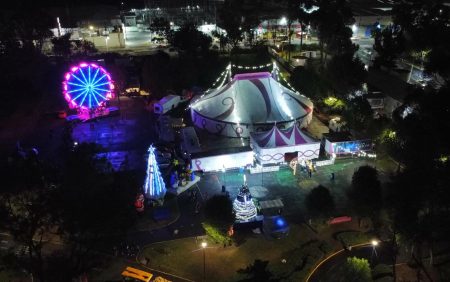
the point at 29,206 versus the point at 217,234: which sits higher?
the point at 29,206

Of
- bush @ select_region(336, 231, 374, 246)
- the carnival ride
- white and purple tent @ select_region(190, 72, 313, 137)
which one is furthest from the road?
the carnival ride

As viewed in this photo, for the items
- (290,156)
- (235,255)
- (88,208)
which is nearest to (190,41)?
(290,156)

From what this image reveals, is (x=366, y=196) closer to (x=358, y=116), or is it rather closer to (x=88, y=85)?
(x=358, y=116)

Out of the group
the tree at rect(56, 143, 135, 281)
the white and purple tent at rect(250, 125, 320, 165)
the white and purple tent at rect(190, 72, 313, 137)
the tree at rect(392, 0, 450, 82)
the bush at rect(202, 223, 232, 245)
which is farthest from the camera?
the tree at rect(392, 0, 450, 82)

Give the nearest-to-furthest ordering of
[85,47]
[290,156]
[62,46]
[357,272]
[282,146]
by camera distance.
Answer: [357,272], [282,146], [290,156], [62,46], [85,47]

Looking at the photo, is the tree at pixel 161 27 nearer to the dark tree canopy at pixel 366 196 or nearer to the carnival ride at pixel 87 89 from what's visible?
the carnival ride at pixel 87 89

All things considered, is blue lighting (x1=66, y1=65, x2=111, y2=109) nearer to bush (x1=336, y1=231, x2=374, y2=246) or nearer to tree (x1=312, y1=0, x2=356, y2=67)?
tree (x1=312, y1=0, x2=356, y2=67)

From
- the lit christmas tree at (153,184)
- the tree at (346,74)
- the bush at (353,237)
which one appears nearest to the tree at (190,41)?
the tree at (346,74)
